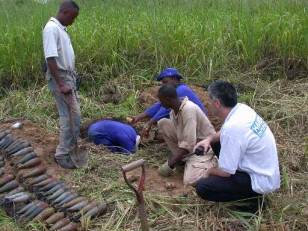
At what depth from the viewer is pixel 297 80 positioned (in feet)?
21.5

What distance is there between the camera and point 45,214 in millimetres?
3893

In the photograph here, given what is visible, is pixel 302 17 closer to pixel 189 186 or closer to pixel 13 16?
pixel 189 186

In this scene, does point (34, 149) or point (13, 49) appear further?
point (13, 49)

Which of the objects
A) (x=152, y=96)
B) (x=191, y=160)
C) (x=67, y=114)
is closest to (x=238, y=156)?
(x=191, y=160)

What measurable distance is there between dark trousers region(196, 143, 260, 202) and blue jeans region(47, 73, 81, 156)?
4.52ft

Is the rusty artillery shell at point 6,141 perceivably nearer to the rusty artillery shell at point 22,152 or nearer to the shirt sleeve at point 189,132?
the rusty artillery shell at point 22,152

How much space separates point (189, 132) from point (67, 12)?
1418 mm

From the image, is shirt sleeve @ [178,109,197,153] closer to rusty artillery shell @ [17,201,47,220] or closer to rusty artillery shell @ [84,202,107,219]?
rusty artillery shell @ [84,202,107,219]

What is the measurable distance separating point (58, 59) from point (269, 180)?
1993 millimetres

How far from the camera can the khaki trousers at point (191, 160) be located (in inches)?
169

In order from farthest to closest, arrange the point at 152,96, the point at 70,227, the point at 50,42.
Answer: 1. the point at 152,96
2. the point at 50,42
3. the point at 70,227

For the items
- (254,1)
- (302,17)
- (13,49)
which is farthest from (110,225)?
(254,1)

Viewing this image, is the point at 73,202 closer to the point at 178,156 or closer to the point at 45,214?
the point at 45,214

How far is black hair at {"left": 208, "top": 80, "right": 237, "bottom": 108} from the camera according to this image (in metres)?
3.55
